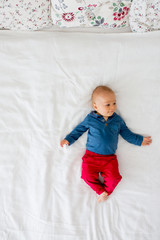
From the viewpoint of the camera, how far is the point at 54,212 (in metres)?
1.24

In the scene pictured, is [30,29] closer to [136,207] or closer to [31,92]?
[31,92]

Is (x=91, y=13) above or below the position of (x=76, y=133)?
above

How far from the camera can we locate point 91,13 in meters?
1.28

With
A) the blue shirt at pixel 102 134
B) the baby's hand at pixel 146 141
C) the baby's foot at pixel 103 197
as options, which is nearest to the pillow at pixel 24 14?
the blue shirt at pixel 102 134

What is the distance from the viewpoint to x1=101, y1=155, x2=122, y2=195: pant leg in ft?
4.08

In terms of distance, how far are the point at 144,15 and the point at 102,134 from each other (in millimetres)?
735

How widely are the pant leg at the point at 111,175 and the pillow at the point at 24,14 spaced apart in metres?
0.93

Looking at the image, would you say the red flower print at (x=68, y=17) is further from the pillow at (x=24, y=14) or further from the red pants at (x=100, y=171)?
the red pants at (x=100, y=171)

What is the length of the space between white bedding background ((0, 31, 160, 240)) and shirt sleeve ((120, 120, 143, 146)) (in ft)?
0.13

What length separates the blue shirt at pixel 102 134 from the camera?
1.27 meters

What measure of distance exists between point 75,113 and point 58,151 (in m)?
0.25

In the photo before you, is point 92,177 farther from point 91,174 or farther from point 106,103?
point 106,103

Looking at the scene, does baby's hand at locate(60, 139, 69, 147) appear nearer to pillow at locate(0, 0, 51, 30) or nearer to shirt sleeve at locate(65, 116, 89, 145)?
shirt sleeve at locate(65, 116, 89, 145)

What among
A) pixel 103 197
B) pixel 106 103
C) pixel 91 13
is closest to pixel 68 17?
pixel 91 13
